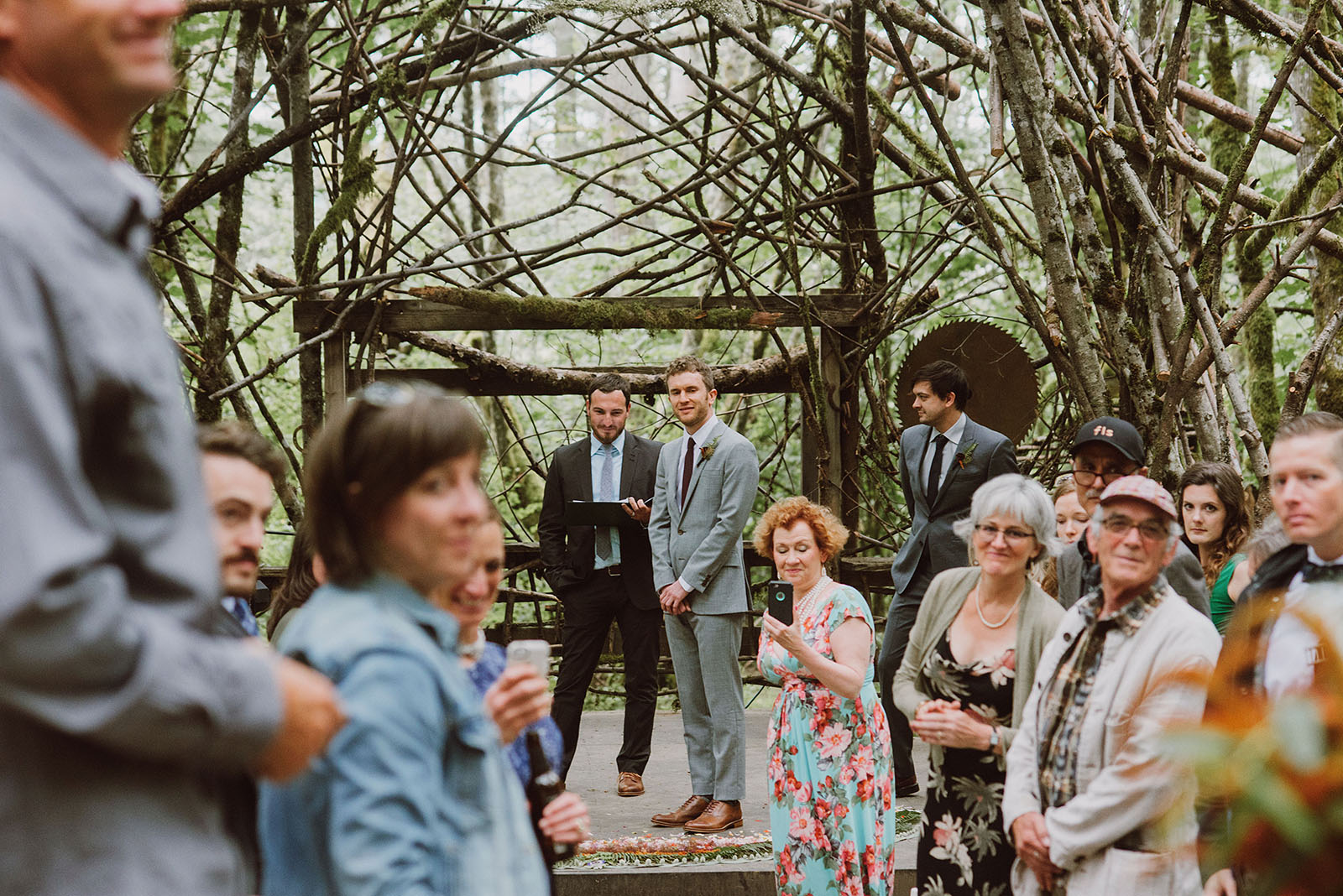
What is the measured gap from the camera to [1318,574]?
115 inches

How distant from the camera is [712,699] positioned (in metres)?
6.52

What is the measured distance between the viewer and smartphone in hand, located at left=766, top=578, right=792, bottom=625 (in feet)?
16.5

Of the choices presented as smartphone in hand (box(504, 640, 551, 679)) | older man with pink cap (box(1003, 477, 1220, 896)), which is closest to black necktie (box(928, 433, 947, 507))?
older man with pink cap (box(1003, 477, 1220, 896))

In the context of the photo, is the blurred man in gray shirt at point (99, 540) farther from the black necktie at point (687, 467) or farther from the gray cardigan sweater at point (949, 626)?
the black necktie at point (687, 467)

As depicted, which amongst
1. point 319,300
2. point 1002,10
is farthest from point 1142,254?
point 319,300

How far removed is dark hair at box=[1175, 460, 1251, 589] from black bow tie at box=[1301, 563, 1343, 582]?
1.90 m

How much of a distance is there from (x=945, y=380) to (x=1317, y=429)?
11.4 ft

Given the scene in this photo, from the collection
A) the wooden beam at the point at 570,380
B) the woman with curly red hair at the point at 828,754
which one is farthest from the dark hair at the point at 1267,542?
the wooden beam at the point at 570,380

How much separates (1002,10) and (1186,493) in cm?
216

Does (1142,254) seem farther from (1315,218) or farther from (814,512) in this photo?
(814,512)

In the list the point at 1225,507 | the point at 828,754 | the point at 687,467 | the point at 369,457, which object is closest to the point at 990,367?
the point at 687,467

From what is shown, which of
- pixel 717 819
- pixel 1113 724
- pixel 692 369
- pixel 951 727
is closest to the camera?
pixel 1113 724

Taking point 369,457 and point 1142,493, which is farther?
point 1142,493

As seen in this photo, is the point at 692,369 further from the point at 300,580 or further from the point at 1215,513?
the point at 300,580
